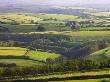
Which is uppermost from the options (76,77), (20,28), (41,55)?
(20,28)

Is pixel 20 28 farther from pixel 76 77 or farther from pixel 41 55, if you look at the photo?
pixel 76 77

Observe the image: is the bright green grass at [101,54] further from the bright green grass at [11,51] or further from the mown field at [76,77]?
the mown field at [76,77]

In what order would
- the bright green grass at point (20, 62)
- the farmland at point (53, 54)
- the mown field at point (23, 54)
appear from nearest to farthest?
the farmland at point (53, 54) → the bright green grass at point (20, 62) → the mown field at point (23, 54)

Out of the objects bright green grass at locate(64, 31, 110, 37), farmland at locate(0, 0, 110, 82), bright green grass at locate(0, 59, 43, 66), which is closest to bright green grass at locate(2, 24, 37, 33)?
farmland at locate(0, 0, 110, 82)

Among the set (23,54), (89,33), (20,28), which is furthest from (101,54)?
(20,28)

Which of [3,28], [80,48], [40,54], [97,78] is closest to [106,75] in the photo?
[97,78]

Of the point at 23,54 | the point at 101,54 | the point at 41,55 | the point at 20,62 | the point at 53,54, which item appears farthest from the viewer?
the point at 53,54

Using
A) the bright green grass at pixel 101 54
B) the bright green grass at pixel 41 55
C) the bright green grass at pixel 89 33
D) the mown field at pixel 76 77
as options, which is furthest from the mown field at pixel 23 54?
the bright green grass at pixel 89 33

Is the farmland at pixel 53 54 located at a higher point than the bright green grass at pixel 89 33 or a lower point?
lower
